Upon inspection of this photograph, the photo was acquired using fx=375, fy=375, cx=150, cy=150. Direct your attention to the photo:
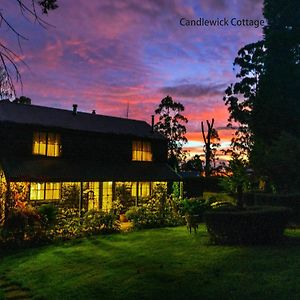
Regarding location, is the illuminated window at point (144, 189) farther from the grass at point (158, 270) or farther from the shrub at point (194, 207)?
the grass at point (158, 270)

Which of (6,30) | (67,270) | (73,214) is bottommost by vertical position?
(67,270)

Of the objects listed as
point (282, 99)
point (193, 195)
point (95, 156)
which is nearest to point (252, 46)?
point (282, 99)

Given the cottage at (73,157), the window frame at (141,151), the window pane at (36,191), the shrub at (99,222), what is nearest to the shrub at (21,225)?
the cottage at (73,157)

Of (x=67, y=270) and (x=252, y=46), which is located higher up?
(x=252, y=46)

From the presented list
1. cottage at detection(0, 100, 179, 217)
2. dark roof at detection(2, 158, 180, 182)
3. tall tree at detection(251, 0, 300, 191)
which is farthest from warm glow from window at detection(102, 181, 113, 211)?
tall tree at detection(251, 0, 300, 191)

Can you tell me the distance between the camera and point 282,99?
98.1 feet

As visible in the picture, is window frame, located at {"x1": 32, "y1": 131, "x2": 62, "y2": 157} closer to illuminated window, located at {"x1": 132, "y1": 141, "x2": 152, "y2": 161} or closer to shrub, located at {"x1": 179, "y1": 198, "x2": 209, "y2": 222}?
illuminated window, located at {"x1": 132, "y1": 141, "x2": 152, "y2": 161}

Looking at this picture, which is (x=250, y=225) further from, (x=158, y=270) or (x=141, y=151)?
(x=141, y=151)

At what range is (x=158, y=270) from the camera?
10188 millimetres

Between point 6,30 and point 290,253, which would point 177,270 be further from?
point 6,30

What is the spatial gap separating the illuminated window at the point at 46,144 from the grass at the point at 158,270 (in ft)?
27.1

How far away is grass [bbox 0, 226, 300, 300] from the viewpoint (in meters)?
8.19

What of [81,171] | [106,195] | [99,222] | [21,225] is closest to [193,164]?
[106,195]

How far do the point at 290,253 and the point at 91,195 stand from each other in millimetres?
15623
